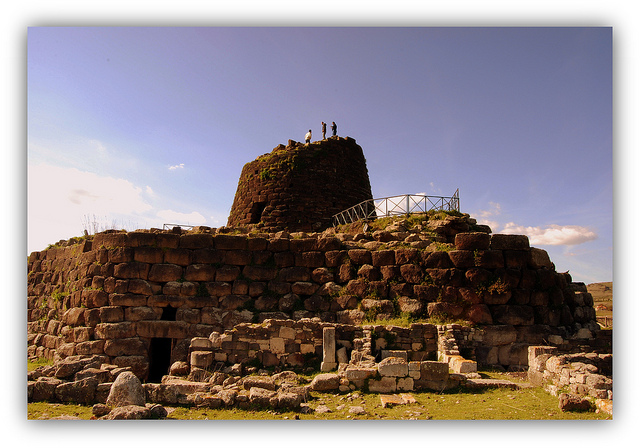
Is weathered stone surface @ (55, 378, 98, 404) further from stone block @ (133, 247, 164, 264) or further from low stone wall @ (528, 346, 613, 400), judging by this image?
low stone wall @ (528, 346, 613, 400)

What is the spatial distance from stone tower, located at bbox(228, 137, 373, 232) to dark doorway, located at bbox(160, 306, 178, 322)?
538 centimetres

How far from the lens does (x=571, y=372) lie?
7.44 m

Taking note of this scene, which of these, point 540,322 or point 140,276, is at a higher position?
point 140,276

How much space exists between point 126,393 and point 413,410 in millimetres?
4127

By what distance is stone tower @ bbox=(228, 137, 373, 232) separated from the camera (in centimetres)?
1548

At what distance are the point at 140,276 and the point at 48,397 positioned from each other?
3.58 metres

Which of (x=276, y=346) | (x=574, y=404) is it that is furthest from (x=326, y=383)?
(x=574, y=404)

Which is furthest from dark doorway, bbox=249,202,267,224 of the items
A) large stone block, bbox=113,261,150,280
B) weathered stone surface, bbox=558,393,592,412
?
weathered stone surface, bbox=558,393,592,412

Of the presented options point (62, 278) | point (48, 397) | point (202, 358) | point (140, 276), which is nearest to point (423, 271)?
point (202, 358)

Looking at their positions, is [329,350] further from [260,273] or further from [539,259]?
[539,259]

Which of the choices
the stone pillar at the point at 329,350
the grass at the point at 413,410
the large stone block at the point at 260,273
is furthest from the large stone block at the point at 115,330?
the stone pillar at the point at 329,350

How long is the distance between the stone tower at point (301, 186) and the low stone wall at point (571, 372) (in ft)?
26.9

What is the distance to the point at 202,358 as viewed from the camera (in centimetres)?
862
